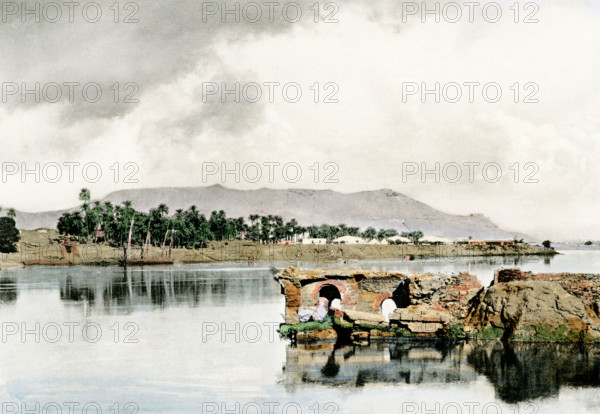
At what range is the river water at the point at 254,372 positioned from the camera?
77.2ft

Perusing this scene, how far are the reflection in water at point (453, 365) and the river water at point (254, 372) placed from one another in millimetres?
53

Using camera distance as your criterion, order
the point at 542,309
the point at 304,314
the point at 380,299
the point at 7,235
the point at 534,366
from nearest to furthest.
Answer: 1. the point at 534,366
2. the point at 542,309
3. the point at 304,314
4. the point at 380,299
5. the point at 7,235

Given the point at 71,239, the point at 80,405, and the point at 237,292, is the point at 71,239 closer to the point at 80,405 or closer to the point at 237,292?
the point at 237,292

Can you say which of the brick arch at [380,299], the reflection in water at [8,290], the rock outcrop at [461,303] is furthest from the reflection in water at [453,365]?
the reflection in water at [8,290]

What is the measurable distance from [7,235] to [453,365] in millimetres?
111418

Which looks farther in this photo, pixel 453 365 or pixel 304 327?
pixel 304 327

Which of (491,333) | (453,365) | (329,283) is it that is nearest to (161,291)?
(329,283)

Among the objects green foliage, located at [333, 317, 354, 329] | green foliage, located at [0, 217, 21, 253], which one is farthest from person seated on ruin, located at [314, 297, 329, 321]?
green foliage, located at [0, 217, 21, 253]

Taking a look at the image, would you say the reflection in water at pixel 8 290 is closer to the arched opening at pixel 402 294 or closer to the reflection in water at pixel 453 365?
the reflection in water at pixel 453 365

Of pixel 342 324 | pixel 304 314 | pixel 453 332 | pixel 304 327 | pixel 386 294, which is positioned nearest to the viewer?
pixel 453 332

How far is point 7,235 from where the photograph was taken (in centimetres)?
12019

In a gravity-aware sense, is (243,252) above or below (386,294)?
below

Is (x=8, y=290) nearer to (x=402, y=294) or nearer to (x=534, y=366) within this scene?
(x=402, y=294)

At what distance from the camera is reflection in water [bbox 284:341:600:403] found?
26.3 metres
